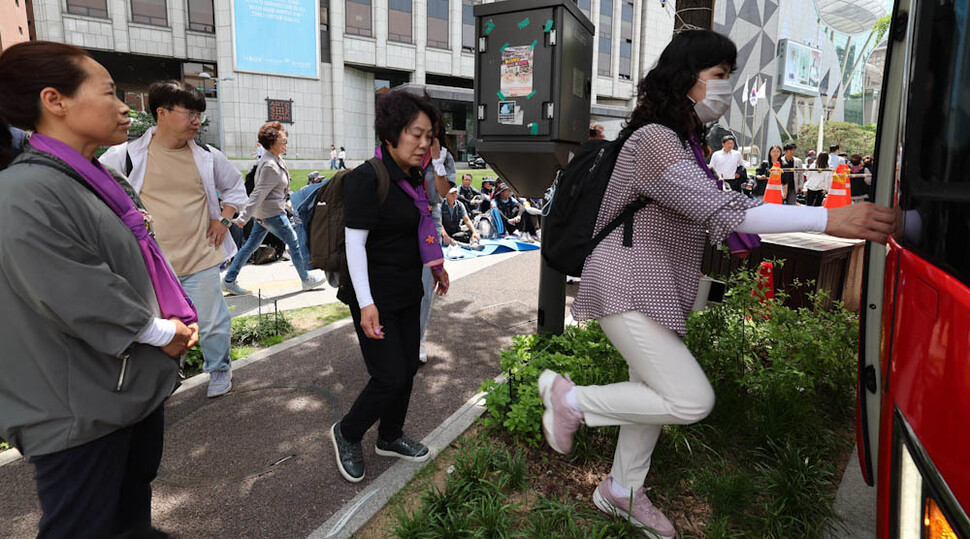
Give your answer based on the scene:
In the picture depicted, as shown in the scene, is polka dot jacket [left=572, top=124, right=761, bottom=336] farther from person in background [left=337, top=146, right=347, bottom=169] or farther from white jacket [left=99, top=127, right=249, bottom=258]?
person in background [left=337, top=146, right=347, bottom=169]

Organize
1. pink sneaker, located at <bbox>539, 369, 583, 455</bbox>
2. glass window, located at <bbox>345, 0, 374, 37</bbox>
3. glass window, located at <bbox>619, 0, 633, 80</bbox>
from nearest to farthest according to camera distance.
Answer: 1. pink sneaker, located at <bbox>539, 369, 583, 455</bbox>
2. glass window, located at <bbox>345, 0, 374, 37</bbox>
3. glass window, located at <bbox>619, 0, 633, 80</bbox>

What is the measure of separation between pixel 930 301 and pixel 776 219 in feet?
2.64

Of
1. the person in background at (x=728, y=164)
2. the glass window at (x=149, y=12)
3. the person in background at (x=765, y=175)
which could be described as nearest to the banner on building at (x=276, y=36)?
the glass window at (x=149, y=12)

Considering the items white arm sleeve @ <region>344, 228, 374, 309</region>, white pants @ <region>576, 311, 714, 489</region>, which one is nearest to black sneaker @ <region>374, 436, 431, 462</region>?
white arm sleeve @ <region>344, 228, 374, 309</region>

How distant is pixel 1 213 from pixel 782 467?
3.16 m

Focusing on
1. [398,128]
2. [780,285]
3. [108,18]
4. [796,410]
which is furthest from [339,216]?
[108,18]

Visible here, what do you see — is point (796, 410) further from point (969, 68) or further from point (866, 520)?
point (969, 68)

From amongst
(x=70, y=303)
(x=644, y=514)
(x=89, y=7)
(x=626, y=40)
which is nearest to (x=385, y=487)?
(x=644, y=514)

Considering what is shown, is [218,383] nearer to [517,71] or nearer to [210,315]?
[210,315]

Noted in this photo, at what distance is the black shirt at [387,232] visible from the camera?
2605 mm

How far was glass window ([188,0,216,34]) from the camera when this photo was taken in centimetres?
3067

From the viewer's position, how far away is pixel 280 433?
3494 millimetres

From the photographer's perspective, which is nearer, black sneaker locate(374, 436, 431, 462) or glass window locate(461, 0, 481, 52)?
black sneaker locate(374, 436, 431, 462)

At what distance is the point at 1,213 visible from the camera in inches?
57.1
